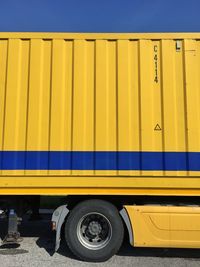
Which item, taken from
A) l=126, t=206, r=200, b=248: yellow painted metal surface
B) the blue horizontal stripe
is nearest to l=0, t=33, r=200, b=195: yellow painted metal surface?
the blue horizontal stripe

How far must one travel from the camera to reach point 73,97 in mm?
6973

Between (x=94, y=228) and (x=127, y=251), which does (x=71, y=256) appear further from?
(x=127, y=251)

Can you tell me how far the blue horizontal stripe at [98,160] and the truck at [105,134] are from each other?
0.02 m

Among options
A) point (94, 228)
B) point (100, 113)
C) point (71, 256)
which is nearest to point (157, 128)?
point (100, 113)

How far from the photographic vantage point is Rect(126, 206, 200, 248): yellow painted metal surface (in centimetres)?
656

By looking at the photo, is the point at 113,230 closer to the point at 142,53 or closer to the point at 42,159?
the point at 42,159

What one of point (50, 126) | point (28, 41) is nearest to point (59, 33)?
point (28, 41)

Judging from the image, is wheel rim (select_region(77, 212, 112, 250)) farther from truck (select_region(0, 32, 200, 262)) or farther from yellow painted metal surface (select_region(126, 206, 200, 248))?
yellow painted metal surface (select_region(126, 206, 200, 248))

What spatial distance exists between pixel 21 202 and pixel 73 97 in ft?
7.01

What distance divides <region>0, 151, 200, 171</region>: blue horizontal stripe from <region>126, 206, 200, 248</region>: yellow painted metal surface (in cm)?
69

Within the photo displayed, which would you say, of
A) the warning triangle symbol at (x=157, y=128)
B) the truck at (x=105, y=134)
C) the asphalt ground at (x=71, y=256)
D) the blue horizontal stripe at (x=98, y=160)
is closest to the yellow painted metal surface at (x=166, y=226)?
the truck at (x=105, y=134)

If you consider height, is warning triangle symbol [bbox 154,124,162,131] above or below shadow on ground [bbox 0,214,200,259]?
above

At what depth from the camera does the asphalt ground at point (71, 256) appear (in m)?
6.53

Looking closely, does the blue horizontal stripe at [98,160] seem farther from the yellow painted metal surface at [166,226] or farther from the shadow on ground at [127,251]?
the shadow on ground at [127,251]
